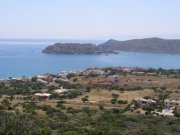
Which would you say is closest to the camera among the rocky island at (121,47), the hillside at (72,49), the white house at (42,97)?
the white house at (42,97)

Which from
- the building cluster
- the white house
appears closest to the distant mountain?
the white house

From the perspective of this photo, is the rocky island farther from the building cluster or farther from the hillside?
the building cluster

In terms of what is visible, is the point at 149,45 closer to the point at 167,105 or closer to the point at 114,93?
the point at 114,93

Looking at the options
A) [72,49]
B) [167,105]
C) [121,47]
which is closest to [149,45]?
[121,47]

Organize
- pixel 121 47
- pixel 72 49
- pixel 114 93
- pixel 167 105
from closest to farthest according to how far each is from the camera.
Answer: pixel 167 105 < pixel 114 93 < pixel 72 49 < pixel 121 47

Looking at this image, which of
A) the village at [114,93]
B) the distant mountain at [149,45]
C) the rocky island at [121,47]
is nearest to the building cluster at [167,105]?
the village at [114,93]

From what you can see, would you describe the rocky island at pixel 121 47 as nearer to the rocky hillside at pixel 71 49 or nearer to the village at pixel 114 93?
the rocky hillside at pixel 71 49
